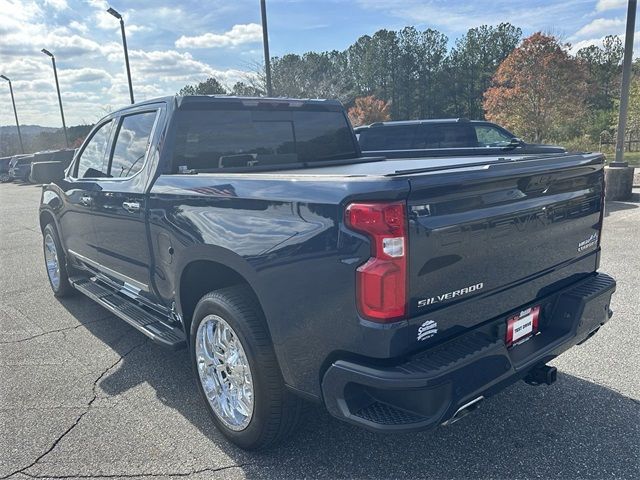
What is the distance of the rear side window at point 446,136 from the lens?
10.0 metres

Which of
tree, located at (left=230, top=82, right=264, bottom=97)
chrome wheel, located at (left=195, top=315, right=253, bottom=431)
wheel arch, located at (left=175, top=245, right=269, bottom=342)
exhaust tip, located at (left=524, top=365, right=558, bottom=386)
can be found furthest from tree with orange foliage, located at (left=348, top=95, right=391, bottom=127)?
exhaust tip, located at (left=524, top=365, right=558, bottom=386)

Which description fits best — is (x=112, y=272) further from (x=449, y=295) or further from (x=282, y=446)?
(x=449, y=295)

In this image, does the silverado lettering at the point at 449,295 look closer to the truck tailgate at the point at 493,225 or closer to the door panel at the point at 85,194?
the truck tailgate at the point at 493,225

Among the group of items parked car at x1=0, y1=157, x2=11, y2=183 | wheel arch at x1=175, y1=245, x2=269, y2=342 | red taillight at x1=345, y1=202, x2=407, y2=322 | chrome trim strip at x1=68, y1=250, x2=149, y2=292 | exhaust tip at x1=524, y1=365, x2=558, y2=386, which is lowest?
parked car at x1=0, y1=157, x2=11, y2=183

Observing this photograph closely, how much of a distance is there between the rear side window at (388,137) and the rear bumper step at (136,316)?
6548 millimetres

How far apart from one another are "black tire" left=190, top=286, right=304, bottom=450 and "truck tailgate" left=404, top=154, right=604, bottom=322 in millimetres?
865

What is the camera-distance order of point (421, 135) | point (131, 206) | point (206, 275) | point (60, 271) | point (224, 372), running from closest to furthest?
point (224, 372) < point (206, 275) < point (131, 206) < point (60, 271) < point (421, 135)

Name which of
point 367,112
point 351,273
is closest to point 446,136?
point 351,273

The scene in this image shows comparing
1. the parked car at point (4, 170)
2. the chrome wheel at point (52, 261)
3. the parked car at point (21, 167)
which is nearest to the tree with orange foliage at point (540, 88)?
the chrome wheel at point (52, 261)

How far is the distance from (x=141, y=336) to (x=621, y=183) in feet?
32.4

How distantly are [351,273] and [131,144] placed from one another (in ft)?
8.83

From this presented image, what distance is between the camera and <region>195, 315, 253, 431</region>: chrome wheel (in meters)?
2.80

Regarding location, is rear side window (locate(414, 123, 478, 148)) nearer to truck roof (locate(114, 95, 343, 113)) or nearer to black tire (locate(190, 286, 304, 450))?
truck roof (locate(114, 95, 343, 113))

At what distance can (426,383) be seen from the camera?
2037 millimetres
